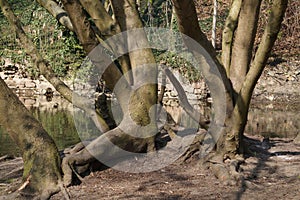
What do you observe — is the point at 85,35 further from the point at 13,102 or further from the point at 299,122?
the point at 299,122

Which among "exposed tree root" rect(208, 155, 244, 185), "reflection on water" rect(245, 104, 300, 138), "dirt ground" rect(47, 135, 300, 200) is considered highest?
"exposed tree root" rect(208, 155, 244, 185)

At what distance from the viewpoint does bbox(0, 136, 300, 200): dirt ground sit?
5.96m

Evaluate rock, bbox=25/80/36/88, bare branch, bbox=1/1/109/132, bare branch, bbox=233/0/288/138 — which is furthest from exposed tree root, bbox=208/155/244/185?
rock, bbox=25/80/36/88

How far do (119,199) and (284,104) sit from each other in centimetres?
1729

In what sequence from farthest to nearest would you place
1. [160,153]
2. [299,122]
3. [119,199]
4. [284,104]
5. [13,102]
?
[284,104] < [299,122] < [160,153] < [13,102] < [119,199]

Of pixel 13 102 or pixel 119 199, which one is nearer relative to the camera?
pixel 119 199

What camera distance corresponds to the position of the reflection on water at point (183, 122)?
1248 cm

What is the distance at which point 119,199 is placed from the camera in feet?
19.3

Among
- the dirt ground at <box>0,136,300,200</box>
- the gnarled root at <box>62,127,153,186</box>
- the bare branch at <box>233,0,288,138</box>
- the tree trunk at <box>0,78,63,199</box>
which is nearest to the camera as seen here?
the bare branch at <box>233,0,288,138</box>

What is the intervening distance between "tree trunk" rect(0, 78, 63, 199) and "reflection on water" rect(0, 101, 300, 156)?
15.0ft

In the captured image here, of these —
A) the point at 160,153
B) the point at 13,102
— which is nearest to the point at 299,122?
the point at 160,153

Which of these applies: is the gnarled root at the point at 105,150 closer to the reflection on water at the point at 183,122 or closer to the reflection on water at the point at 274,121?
the reflection on water at the point at 183,122

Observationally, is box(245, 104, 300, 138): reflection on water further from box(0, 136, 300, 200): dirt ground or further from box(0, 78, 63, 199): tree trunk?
box(0, 78, 63, 199): tree trunk

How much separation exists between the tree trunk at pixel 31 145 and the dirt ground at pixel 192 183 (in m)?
0.21
